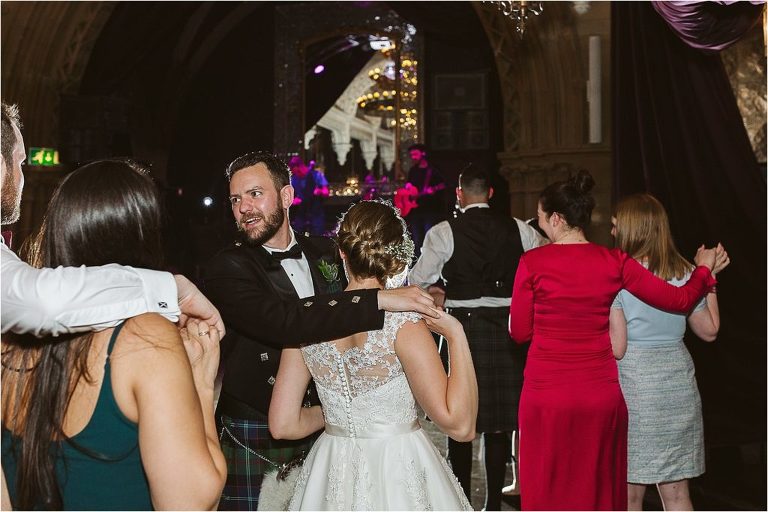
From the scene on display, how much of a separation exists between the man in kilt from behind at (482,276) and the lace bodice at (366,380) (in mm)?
2038

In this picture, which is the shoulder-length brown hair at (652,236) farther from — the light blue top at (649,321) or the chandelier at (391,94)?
the chandelier at (391,94)

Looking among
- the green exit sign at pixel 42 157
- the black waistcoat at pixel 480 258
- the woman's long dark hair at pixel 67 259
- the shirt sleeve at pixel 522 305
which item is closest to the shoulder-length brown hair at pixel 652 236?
the shirt sleeve at pixel 522 305

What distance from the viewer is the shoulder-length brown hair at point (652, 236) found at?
3145mm

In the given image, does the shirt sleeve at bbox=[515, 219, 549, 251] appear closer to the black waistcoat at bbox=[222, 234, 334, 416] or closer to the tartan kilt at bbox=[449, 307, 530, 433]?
the tartan kilt at bbox=[449, 307, 530, 433]

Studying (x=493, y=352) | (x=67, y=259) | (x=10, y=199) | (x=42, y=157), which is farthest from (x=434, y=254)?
(x=42, y=157)

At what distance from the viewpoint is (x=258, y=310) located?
7.06ft

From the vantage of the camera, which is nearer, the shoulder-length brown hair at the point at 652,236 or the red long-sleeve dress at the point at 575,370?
the red long-sleeve dress at the point at 575,370

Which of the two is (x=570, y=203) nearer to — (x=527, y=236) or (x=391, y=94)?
(x=527, y=236)

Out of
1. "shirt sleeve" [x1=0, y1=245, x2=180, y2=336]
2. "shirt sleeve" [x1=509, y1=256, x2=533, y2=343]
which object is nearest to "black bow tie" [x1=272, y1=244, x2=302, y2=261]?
"shirt sleeve" [x1=509, y1=256, x2=533, y2=343]

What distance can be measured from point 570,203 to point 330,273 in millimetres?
1025

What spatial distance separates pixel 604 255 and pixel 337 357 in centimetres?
132

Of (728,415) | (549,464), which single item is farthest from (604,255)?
(728,415)

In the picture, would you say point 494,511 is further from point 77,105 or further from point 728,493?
point 77,105

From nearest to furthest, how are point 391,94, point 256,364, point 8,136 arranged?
point 8,136
point 256,364
point 391,94
